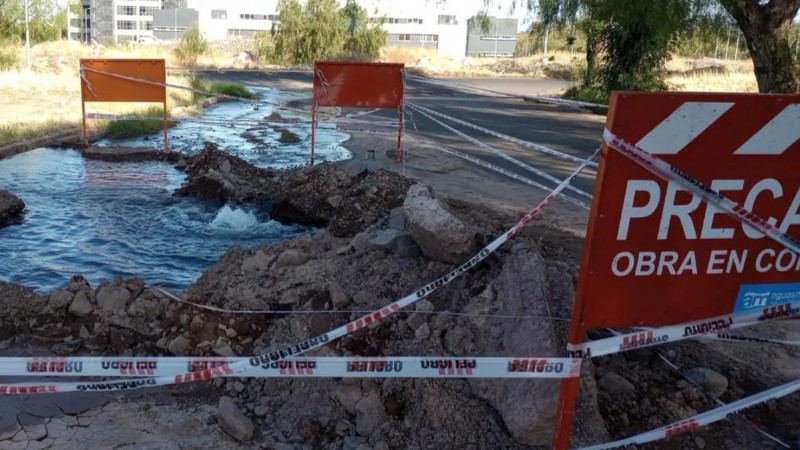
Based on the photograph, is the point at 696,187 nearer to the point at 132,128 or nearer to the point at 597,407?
the point at 597,407

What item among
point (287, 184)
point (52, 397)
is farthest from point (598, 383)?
point (287, 184)

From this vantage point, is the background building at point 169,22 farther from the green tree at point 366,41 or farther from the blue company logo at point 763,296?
the blue company logo at point 763,296

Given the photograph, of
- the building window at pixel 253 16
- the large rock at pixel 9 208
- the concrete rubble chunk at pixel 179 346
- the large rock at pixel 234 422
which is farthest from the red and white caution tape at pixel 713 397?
the building window at pixel 253 16

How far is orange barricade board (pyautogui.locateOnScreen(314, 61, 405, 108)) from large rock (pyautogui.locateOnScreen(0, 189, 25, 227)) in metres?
5.08

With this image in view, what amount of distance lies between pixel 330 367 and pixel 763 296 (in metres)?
1.98

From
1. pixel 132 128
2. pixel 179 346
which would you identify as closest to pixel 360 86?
pixel 132 128

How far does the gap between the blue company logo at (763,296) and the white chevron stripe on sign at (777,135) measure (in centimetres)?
60

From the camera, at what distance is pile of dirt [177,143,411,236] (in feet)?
26.1

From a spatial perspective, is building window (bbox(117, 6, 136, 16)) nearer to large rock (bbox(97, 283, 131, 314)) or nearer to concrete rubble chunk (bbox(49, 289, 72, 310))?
concrete rubble chunk (bbox(49, 289, 72, 310))

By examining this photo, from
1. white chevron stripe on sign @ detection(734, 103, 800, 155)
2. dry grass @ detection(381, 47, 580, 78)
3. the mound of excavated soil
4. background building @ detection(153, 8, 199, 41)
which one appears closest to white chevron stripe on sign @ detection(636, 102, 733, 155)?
white chevron stripe on sign @ detection(734, 103, 800, 155)

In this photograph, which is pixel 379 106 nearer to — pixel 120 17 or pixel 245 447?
pixel 245 447

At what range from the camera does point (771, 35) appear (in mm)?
11164

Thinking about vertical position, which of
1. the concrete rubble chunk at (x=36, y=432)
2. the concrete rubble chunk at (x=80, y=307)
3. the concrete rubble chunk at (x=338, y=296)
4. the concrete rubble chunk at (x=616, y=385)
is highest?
the concrete rubble chunk at (x=338, y=296)

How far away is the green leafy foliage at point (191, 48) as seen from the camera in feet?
171
